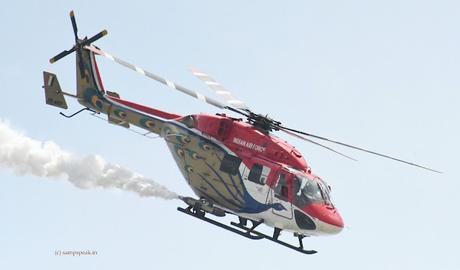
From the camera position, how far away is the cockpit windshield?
3350 centimetres

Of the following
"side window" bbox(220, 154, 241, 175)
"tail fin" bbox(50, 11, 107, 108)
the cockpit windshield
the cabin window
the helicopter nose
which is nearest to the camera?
the helicopter nose

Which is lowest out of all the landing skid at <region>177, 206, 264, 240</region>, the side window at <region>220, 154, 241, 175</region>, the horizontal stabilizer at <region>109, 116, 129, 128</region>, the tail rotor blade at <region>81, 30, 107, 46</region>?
the landing skid at <region>177, 206, 264, 240</region>

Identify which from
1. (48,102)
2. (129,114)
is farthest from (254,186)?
(48,102)

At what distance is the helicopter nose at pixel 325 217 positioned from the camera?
33188 millimetres

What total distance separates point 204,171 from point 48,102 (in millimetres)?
8569

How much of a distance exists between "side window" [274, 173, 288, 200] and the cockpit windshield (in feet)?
1.45

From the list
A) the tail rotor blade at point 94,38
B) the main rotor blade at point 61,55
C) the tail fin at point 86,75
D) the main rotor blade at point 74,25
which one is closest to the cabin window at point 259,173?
the tail fin at point 86,75

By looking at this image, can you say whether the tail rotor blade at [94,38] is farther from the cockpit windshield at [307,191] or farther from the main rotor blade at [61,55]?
the cockpit windshield at [307,191]

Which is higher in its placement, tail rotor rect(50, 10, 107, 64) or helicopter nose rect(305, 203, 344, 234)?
tail rotor rect(50, 10, 107, 64)

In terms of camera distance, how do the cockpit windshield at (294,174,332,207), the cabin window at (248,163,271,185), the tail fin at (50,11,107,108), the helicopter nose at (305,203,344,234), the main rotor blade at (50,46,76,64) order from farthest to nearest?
the tail fin at (50,11,107,108)
the main rotor blade at (50,46,76,64)
the cabin window at (248,163,271,185)
the cockpit windshield at (294,174,332,207)
the helicopter nose at (305,203,344,234)

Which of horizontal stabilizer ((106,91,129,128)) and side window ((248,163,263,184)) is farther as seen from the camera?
horizontal stabilizer ((106,91,129,128))

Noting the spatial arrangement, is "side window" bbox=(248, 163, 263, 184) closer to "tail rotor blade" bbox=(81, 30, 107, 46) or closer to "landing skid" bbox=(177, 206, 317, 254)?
"landing skid" bbox=(177, 206, 317, 254)

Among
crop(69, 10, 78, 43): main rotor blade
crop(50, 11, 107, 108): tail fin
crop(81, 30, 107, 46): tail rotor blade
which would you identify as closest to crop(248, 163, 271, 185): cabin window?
crop(50, 11, 107, 108): tail fin

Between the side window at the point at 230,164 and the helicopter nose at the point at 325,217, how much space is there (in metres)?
3.42
